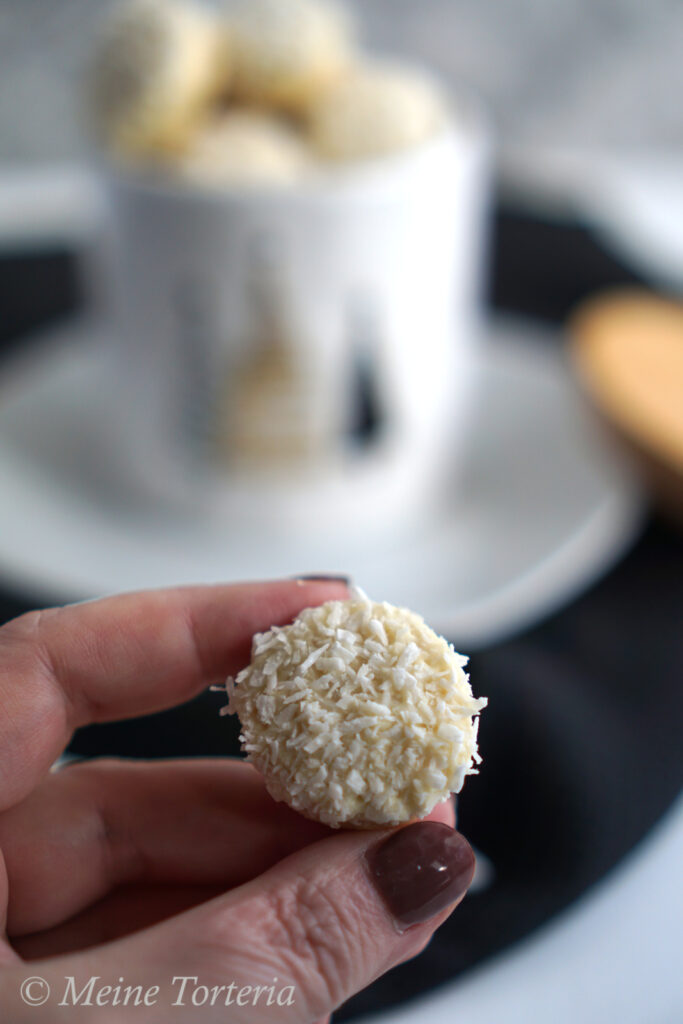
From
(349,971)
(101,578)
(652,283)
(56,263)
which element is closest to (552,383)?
(652,283)

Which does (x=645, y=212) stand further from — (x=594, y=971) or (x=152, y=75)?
(x=594, y=971)

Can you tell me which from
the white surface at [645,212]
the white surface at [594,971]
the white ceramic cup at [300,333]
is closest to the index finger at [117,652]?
the white surface at [594,971]

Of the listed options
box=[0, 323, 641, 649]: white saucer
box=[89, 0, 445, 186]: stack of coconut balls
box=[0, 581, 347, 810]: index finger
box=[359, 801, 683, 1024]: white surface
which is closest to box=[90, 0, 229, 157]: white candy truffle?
box=[89, 0, 445, 186]: stack of coconut balls

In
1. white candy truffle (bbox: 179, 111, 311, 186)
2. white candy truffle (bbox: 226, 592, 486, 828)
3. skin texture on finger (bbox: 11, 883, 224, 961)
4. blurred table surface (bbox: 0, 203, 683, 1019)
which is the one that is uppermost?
white candy truffle (bbox: 179, 111, 311, 186)

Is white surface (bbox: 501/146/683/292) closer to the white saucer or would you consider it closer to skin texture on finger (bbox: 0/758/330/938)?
the white saucer

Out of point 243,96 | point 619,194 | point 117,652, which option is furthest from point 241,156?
point 619,194

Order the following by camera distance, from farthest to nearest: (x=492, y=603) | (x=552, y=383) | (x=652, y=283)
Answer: (x=652, y=283)
(x=552, y=383)
(x=492, y=603)

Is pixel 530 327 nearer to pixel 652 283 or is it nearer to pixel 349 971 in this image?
pixel 652 283

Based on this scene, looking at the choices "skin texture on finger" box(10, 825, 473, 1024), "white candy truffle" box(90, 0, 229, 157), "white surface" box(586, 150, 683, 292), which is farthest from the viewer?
"white surface" box(586, 150, 683, 292)
